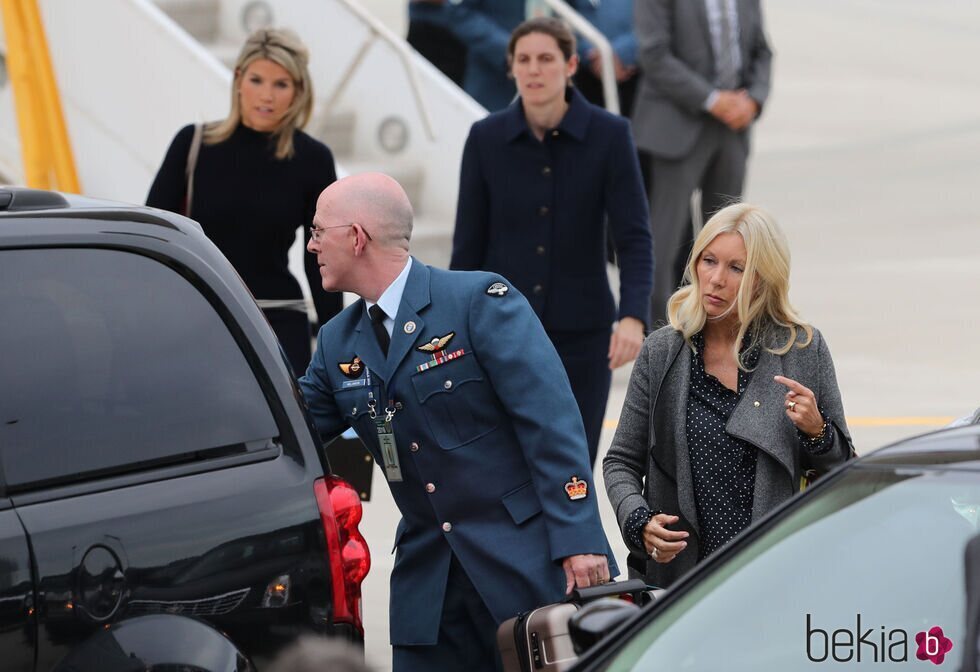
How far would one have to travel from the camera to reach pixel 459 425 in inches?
164

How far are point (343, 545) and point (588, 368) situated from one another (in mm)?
2647

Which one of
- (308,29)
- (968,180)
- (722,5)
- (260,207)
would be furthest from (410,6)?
(968,180)

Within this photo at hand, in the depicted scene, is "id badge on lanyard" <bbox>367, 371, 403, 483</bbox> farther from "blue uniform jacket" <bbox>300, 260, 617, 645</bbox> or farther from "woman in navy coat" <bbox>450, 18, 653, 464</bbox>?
"woman in navy coat" <bbox>450, 18, 653, 464</bbox>

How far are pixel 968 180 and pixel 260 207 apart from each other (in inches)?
435

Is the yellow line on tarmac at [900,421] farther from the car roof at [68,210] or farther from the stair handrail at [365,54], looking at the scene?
the car roof at [68,210]

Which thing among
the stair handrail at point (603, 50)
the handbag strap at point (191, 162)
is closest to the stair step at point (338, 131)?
the stair handrail at point (603, 50)

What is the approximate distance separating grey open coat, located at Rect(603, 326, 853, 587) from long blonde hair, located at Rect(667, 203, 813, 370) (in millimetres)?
30

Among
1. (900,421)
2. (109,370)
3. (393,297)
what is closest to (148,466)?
(109,370)

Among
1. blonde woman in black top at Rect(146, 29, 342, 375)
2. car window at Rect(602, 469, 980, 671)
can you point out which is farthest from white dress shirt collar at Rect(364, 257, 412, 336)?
blonde woman in black top at Rect(146, 29, 342, 375)

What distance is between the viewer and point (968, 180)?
1600cm

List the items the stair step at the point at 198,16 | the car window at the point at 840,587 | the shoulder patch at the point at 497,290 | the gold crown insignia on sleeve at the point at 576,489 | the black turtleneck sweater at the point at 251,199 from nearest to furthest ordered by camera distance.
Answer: the car window at the point at 840,587
the gold crown insignia on sleeve at the point at 576,489
the shoulder patch at the point at 497,290
the black turtleneck sweater at the point at 251,199
the stair step at the point at 198,16

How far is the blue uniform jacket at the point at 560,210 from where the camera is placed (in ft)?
20.9

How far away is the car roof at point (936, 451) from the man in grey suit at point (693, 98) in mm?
6233

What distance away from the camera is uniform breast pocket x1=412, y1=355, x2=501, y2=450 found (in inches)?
163
